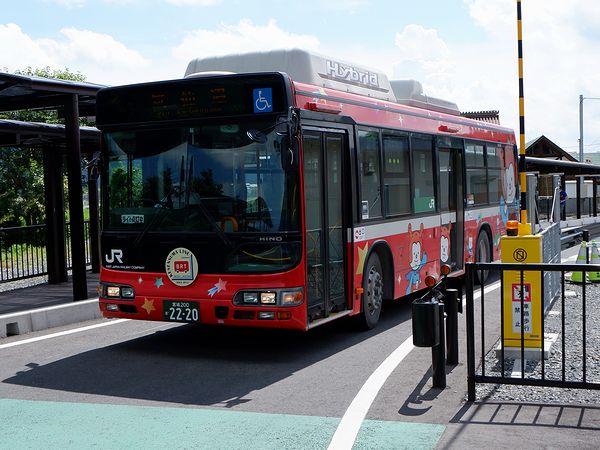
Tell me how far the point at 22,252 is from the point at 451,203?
8513 millimetres

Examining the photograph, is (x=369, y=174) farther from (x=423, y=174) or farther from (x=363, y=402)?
(x=363, y=402)

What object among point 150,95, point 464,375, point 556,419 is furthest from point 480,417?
point 150,95

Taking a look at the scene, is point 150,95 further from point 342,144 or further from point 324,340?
point 324,340

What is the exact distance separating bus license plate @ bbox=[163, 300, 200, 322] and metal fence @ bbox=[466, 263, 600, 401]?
2.91m

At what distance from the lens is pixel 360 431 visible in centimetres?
605

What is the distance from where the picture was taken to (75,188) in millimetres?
12430

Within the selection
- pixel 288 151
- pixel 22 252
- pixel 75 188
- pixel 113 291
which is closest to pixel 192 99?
pixel 288 151

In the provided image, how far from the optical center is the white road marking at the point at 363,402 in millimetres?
5836

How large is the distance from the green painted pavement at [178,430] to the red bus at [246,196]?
6.81ft

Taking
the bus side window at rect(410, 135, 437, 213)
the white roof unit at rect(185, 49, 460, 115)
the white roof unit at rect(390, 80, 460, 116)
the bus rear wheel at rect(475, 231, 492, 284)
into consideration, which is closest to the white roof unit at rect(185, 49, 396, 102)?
the white roof unit at rect(185, 49, 460, 115)

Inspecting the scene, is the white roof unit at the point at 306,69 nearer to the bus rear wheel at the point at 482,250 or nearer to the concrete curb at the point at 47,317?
the concrete curb at the point at 47,317

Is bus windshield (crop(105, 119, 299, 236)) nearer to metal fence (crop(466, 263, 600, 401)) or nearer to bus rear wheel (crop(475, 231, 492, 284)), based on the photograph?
metal fence (crop(466, 263, 600, 401))

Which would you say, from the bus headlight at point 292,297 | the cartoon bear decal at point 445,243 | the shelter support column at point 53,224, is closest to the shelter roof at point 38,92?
the shelter support column at point 53,224

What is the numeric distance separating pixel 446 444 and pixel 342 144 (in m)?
4.74
